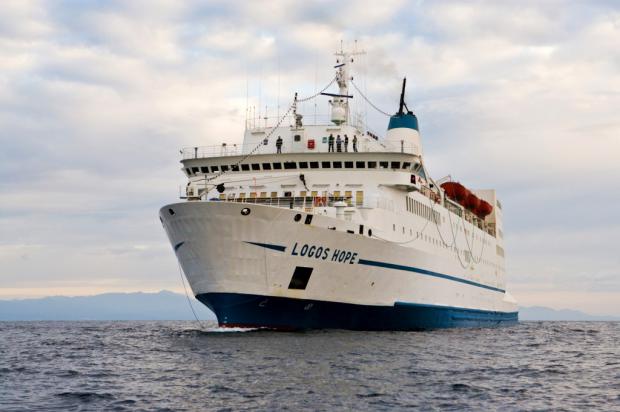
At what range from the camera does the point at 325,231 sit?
27.3m

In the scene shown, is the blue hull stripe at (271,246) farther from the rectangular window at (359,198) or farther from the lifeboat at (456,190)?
the lifeboat at (456,190)

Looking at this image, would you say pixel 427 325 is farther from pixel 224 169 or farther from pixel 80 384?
pixel 80 384

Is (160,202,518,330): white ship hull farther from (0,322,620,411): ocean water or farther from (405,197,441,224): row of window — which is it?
(405,197,441,224): row of window

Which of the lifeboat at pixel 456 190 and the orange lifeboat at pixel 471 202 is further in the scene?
the orange lifeboat at pixel 471 202

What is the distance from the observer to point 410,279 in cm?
3256

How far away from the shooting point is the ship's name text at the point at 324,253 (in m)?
27.1

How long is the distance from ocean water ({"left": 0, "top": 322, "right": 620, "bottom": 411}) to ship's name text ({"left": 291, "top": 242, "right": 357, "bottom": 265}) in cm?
271

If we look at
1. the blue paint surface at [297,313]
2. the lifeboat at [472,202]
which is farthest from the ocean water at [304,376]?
the lifeboat at [472,202]

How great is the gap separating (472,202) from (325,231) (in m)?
25.7

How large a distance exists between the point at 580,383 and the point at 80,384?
11.9 metres

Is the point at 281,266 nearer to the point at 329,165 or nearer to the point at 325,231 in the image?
the point at 325,231

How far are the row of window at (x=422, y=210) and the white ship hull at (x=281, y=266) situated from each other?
155 inches

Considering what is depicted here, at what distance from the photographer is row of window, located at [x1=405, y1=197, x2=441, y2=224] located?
34.5 metres

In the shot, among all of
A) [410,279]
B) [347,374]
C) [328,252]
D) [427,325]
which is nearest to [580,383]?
[347,374]
